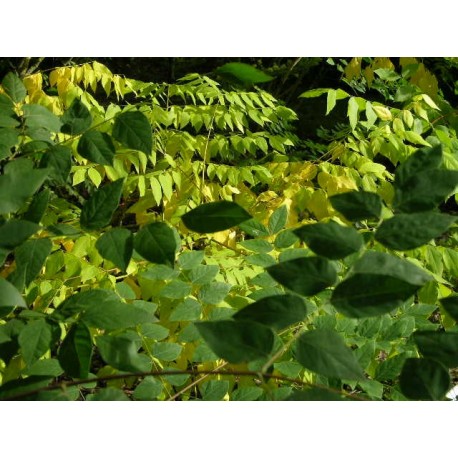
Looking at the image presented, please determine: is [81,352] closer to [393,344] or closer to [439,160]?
[439,160]

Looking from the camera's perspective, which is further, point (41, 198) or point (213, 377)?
point (213, 377)

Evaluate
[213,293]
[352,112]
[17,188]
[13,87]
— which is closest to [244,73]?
[17,188]

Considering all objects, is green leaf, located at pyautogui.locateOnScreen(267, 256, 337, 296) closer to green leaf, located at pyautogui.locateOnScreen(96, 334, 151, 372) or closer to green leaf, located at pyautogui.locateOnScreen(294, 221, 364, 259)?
green leaf, located at pyautogui.locateOnScreen(294, 221, 364, 259)

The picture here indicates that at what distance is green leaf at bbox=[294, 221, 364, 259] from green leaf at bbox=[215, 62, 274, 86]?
0.18 metres

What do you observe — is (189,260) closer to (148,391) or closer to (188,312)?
(188,312)

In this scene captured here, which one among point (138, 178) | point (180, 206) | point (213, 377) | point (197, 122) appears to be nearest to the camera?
point (213, 377)

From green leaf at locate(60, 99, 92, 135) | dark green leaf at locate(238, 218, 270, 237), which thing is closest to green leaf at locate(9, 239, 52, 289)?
green leaf at locate(60, 99, 92, 135)

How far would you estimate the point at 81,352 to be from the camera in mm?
587

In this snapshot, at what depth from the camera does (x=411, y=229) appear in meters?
0.53

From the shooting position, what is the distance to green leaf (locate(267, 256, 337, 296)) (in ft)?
1.69

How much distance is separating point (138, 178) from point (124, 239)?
150 centimetres

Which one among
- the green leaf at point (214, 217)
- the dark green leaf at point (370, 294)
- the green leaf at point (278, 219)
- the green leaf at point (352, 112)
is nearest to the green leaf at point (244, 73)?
the green leaf at point (214, 217)

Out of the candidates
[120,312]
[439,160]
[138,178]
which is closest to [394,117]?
[138,178]

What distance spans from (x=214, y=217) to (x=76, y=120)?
0.37 m
